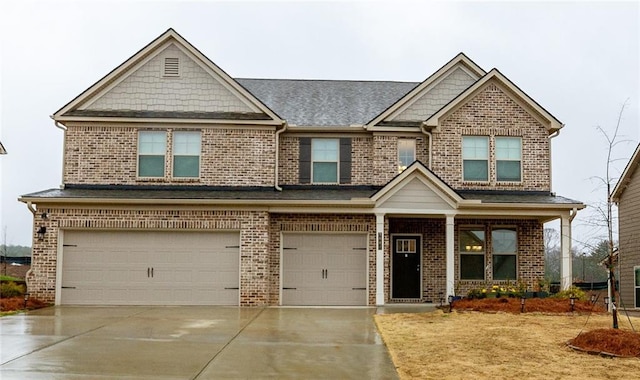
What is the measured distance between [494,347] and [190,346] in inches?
207

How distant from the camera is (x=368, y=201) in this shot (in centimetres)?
1838

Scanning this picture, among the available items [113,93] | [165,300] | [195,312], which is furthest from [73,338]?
[113,93]

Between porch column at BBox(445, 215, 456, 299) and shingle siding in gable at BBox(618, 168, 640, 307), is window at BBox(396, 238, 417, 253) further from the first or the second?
shingle siding in gable at BBox(618, 168, 640, 307)

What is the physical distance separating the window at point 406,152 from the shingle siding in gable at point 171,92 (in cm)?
500

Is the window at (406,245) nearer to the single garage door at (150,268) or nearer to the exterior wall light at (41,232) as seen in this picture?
the single garage door at (150,268)

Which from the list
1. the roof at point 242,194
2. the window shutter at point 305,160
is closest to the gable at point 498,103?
the roof at point 242,194

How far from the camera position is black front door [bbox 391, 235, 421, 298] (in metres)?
20.2

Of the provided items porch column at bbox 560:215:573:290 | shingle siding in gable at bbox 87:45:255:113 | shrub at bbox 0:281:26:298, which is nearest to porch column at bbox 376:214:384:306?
porch column at bbox 560:215:573:290

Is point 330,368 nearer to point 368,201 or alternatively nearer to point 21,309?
point 368,201

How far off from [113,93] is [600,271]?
32.2 meters

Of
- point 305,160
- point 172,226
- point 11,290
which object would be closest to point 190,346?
point 172,226

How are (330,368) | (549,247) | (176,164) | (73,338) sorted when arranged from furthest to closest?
(549,247) → (176,164) → (73,338) → (330,368)

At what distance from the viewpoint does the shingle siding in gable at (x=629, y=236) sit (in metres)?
23.6

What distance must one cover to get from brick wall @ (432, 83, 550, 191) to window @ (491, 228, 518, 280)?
4.86 ft
